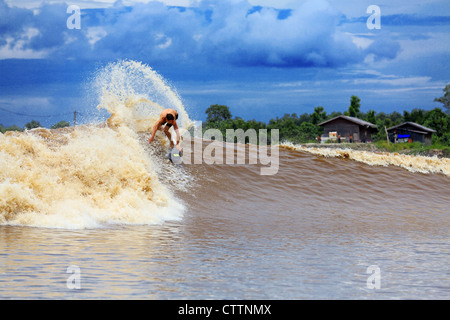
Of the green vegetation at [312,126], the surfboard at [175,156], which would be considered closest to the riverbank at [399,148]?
the green vegetation at [312,126]

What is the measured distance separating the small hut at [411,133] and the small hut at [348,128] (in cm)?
339

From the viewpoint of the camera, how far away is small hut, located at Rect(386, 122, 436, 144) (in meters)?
58.1

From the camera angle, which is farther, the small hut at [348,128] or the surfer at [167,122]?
the small hut at [348,128]

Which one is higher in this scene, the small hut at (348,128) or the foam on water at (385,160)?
the small hut at (348,128)

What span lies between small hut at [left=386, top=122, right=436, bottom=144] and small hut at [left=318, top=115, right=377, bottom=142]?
3390 mm

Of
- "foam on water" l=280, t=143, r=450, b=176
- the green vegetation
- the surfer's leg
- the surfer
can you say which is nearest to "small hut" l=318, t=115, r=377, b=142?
the green vegetation

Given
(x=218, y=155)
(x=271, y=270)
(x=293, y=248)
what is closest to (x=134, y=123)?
(x=218, y=155)

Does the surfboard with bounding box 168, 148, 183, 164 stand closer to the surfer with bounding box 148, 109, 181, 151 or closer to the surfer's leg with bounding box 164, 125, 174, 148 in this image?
the surfer with bounding box 148, 109, 181, 151

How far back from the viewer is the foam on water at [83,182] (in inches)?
367

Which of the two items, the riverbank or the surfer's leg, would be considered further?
the riverbank

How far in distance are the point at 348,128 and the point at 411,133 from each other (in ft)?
24.6

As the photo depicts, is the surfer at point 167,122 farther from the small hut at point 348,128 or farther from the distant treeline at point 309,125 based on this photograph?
the small hut at point 348,128

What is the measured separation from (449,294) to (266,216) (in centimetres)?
633
